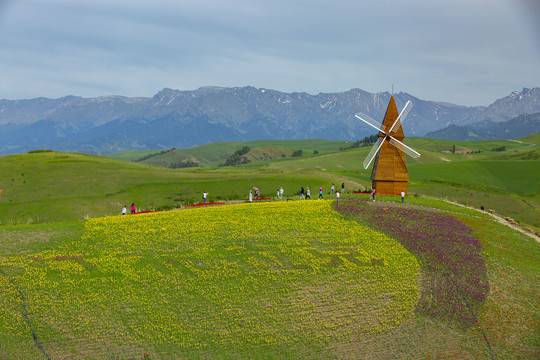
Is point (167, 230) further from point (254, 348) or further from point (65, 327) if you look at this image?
point (254, 348)

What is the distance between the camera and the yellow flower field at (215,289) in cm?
3566

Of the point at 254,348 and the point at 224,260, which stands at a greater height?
the point at 224,260

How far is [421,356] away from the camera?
117 feet

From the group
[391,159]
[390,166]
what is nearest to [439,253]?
[390,166]

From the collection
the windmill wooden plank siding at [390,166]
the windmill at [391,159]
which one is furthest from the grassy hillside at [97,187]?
the windmill at [391,159]

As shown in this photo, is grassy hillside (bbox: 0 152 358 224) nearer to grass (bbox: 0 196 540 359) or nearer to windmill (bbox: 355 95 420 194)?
windmill (bbox: 355 95 420 194)

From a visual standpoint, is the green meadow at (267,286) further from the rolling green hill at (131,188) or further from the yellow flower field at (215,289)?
the rolling green hill at (131,188)

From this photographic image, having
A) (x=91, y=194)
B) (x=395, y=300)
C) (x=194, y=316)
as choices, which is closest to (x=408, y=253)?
(x=395, y=300)

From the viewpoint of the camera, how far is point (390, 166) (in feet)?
252

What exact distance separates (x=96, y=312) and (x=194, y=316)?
8.08m

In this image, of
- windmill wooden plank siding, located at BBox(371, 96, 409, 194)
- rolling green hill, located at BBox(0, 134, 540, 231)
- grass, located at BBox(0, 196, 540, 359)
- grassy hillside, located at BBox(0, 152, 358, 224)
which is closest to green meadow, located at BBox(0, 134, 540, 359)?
grass, located at BBox(0, 196, 540, 359)

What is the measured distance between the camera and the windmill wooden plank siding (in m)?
76.7

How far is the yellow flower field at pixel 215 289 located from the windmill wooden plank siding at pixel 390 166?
22.7 meters

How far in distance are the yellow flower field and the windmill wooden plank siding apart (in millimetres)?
22688
